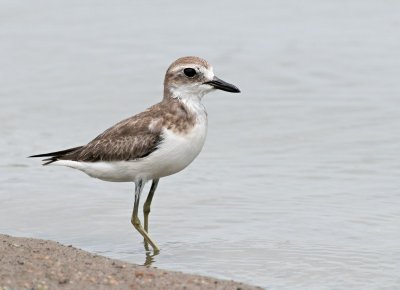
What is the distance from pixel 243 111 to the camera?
16766 millimetres

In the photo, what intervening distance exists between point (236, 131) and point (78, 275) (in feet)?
24.7

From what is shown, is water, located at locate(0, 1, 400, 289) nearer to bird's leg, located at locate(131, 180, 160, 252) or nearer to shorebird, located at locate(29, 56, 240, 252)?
bird's leg, located at locate(131, 180, 160, 252)

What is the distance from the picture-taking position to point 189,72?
11039 mm

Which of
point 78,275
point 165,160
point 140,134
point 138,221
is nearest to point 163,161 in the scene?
point 165,160

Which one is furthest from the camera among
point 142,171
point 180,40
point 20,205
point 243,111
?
point 180,40

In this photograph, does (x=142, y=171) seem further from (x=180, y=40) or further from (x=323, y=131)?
(x=180, y=40)

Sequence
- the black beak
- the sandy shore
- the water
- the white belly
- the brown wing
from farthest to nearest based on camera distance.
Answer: the water, the black beak, the brown wing, the white belly, the sandy shore

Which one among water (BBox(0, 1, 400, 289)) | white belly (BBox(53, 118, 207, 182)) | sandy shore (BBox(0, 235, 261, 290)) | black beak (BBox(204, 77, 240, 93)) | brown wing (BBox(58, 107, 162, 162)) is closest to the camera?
sandy shore (BBox(0, 235, 261, 290))

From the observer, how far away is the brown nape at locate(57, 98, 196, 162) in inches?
420

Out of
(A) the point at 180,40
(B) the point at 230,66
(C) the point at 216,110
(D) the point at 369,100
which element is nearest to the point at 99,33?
(A) the point at 180,40

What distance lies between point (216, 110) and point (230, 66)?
2.13 m

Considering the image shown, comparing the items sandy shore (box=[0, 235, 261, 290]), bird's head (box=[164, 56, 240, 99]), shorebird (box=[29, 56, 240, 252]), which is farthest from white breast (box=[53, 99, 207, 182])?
sandy shore (box=[0, 235, 261, 290])

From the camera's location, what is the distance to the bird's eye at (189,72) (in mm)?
11031

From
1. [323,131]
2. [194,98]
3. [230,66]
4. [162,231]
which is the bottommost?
[162,231]
